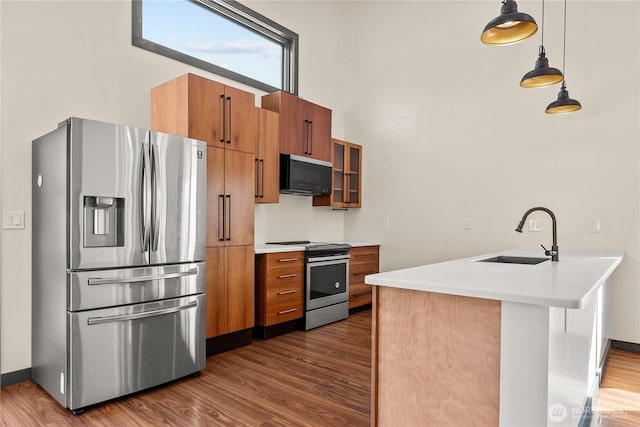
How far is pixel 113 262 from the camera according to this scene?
7.86ft

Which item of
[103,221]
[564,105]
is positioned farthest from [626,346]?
[103,221]

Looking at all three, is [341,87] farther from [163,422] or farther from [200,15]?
[163,422]

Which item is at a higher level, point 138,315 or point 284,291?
point 138,315

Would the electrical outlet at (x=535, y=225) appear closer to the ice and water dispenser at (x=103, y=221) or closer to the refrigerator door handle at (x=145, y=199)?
the refrigerator door handle at (x=145, y=199)

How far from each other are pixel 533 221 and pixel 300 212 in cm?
251

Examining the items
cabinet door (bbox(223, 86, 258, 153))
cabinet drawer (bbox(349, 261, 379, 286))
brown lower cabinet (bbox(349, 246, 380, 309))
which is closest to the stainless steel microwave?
cabinet door (bbox(223, 86, 258, 153))

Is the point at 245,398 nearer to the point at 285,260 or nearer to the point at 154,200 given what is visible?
the point at 154,200

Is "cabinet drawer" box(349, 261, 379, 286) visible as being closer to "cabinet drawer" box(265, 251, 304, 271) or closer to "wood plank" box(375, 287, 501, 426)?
"cabinet drawer" box(265, 251, 304, 271)

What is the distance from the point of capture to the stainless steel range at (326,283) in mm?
4043

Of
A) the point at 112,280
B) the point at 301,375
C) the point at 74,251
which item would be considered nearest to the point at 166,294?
the point at 112,280

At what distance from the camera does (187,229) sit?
2779mm

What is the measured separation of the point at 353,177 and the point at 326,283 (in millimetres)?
1637

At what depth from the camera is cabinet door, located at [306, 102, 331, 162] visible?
453 centimetres

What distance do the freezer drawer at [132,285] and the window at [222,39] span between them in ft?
6.45
